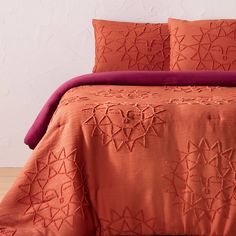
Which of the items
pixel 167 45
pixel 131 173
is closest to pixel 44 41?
pixel 167 45

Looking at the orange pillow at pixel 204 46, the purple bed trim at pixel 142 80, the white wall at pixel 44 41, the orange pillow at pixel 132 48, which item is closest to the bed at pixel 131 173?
the purple bed trim at pixel 142 80

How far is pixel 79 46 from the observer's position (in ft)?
10.5

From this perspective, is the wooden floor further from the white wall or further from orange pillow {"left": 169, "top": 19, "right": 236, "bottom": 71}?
orange pillow {"left": 169, "top": 19, "right": 236, "bottom": 71}

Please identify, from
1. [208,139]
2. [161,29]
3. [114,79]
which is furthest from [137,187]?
[161,29]

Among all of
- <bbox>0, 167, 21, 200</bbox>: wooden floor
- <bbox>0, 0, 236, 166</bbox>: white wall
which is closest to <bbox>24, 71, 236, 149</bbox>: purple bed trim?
<bbox>0, 167, 21, 200</bbox>: wooden floor

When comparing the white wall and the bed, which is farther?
the white wall

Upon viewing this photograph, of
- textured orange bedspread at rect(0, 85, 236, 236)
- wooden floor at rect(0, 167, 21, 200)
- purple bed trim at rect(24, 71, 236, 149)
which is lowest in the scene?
wooden floor at rect(0, 167, 21, 200)

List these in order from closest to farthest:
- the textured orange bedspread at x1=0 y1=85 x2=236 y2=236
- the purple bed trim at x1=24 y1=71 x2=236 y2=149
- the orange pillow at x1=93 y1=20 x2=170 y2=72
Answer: the textured orange bedspread at x1=0 y1=85 x2=236 y2=236 → the purple bed trim at x1=24 y1=71 x2=236 y2=149 → the orange pillow at x1=93 y1=20 x2=170 y2=72

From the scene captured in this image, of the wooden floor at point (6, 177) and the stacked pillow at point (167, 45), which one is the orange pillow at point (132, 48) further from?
the wooden floor at point (6, 177)

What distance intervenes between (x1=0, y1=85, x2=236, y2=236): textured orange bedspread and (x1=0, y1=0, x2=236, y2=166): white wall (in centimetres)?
142

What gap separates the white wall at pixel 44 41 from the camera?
10.3ft

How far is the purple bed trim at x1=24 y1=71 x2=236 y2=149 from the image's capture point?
2.25m

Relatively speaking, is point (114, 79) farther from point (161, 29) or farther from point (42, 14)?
point (42, 14)

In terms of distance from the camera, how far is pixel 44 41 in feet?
10.4
